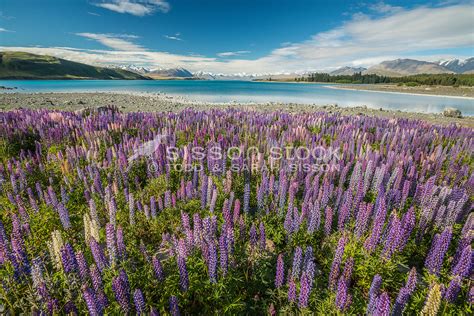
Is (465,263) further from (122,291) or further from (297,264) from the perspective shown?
(122,291)

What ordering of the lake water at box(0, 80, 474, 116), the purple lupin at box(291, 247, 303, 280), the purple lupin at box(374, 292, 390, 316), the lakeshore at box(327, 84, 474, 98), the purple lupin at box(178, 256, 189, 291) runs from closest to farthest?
the purple lupin at box(374, 292, 390, 316) < the purple lupin at box(178, 256, 189, 291) < the purple lupin at box(291, 247, 303, 280) < the lake water at box(0, 80, 474, 116) < the lakeshore at box(327, 84, 474, 98)

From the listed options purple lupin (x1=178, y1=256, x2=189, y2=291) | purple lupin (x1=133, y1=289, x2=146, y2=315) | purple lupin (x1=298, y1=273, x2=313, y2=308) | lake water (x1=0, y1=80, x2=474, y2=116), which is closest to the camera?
purple lupin (x1=133, y1=289, x2=146, y2=315)

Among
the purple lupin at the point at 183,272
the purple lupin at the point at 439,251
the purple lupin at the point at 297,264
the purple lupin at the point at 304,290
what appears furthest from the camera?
the purple lupin at the point at 439,251

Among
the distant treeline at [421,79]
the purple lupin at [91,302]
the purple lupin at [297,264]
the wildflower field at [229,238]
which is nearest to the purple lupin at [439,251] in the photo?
the wildflower field at [229,238]

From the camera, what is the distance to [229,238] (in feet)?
10.3

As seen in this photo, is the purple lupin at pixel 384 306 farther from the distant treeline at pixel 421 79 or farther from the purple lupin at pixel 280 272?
the distant treeline at pixel 421 79

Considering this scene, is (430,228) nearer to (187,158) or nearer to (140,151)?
(187,158)

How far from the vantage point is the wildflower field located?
2.83 m

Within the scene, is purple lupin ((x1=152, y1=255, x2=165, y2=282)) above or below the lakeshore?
below

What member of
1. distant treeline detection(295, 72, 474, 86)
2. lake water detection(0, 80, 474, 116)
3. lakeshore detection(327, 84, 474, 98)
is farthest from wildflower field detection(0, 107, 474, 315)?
distant treeline detection(295, 72, 474, 86)

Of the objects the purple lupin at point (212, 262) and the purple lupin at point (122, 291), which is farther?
the purple lupin at point (212, 262)

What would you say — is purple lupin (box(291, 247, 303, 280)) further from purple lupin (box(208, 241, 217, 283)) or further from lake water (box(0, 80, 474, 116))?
lake water (box(0, 80, 474, 116))

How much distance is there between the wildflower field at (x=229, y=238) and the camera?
283 cm

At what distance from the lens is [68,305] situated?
102 inches
